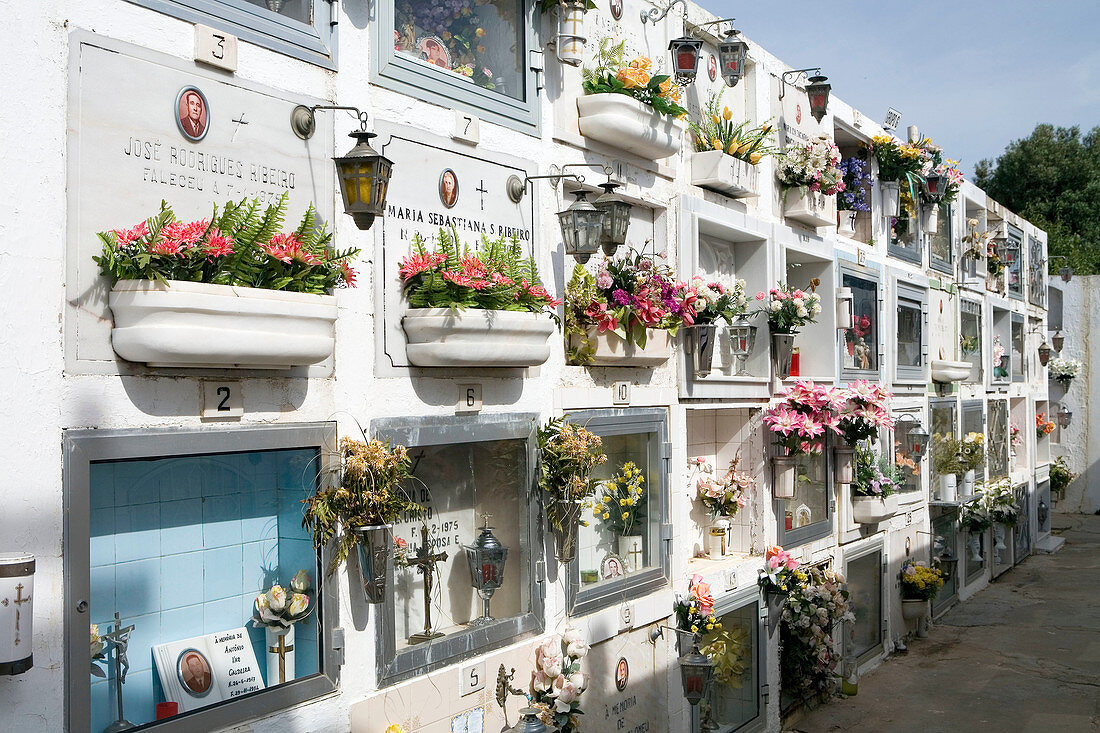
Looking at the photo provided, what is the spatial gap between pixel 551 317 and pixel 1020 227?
1595 cm

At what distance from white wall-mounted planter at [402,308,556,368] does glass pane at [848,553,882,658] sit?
276 inches

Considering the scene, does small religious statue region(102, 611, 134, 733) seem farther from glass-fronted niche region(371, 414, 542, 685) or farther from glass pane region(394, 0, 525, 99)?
glass pane region(394, 0, 525, 99)

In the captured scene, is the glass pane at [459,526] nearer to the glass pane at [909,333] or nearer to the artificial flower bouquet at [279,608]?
the artificial flower bouquet at [279,608]

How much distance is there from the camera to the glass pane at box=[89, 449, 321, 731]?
4047mm

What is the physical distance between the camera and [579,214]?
238 inches

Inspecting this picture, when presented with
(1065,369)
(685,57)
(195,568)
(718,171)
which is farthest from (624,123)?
(1065,369)

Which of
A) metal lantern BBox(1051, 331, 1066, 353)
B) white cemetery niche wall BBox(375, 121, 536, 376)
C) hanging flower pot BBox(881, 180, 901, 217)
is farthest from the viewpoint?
metal lantern BBox(1051, 331, 1066, 353)

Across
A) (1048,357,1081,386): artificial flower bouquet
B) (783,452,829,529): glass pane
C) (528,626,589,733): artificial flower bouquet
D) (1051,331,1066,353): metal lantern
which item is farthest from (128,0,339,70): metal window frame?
(1048,357,1081,386): artificial flower bouquet

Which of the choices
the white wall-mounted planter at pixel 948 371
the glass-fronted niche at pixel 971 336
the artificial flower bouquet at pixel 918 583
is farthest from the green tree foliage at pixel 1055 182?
the artificial flower bouquet at pixel 918 583

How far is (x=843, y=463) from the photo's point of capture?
10.4m

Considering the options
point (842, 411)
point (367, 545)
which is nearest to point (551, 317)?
point (367, 545)

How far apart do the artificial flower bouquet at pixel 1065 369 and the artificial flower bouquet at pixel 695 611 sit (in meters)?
19.4

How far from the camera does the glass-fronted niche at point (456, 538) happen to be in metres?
5.29

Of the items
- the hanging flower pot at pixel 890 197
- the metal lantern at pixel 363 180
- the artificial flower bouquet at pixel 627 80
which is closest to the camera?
the metal lantern at pixel 363 180
